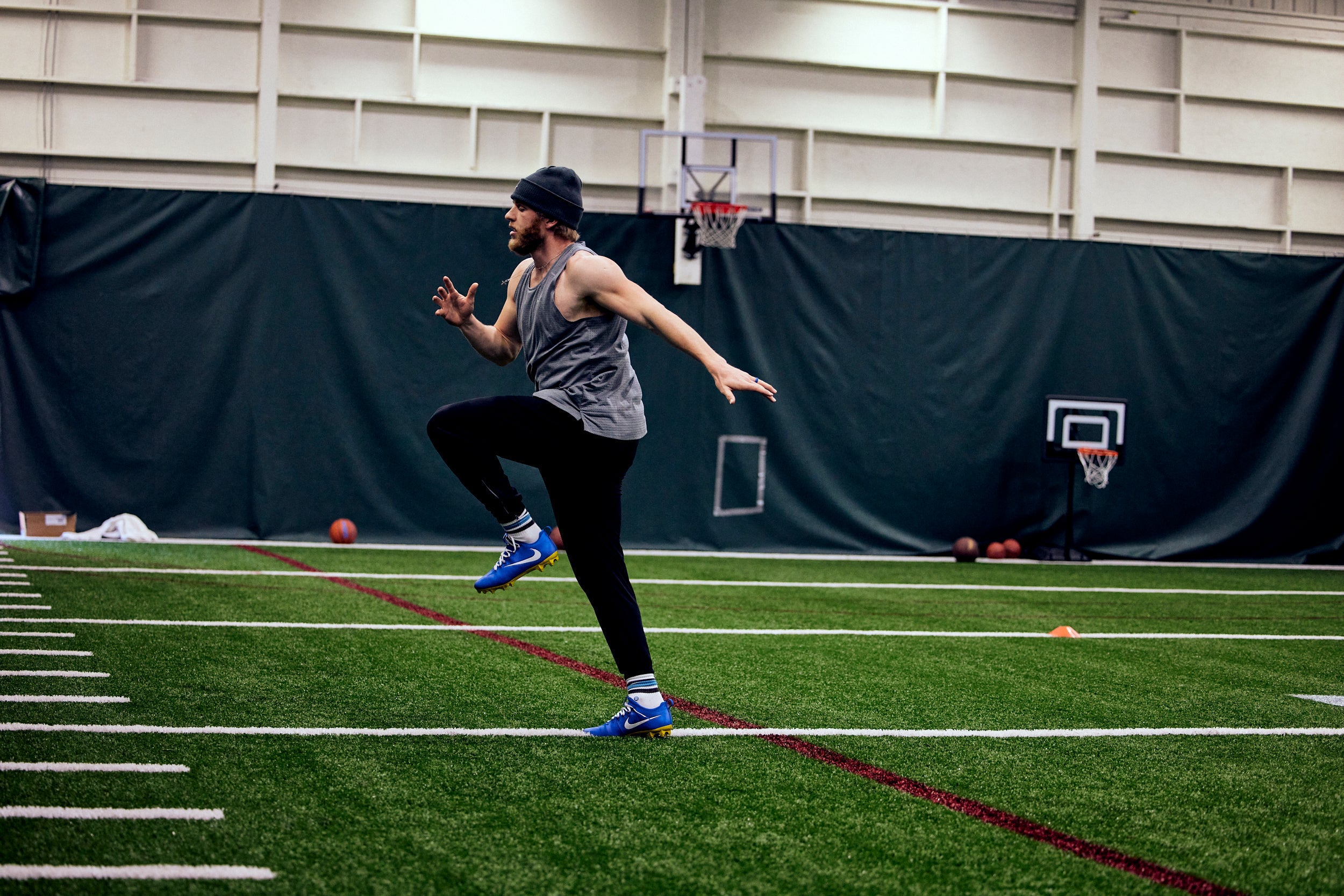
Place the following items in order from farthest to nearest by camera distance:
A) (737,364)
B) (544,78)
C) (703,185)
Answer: (544,78) → (737,364) → (703,185)

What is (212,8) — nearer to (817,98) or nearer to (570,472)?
(817,98)

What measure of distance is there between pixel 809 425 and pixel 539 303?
8.01m

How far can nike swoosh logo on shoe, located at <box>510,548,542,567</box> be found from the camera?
3602 mm

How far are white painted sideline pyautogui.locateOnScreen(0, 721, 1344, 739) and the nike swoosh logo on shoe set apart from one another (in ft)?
1.60

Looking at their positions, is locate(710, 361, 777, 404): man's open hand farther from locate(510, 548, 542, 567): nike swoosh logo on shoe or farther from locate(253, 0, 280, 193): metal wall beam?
locate(253, 0, 280, 193): metal wall beam

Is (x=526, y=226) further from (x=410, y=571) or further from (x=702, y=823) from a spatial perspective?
(x=410, y=571)

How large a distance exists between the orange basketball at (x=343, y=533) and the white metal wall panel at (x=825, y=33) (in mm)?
5466

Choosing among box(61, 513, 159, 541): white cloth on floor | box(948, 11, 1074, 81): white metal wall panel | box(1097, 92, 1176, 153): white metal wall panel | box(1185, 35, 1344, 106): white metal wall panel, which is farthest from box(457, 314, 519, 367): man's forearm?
box(1185, 35, 1344, 106): white metal wall panel

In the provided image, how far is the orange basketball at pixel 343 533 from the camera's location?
10359 millimetres

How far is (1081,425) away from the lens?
1150 centimetres

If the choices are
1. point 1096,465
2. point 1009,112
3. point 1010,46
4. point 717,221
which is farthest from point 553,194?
point 1010,46

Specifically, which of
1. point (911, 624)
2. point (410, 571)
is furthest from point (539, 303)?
point (410, 571)

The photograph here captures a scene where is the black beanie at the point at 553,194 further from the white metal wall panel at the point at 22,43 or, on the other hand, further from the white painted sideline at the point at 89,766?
the white metal wall panel at the point at 22,43

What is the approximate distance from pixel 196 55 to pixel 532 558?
902 cm
